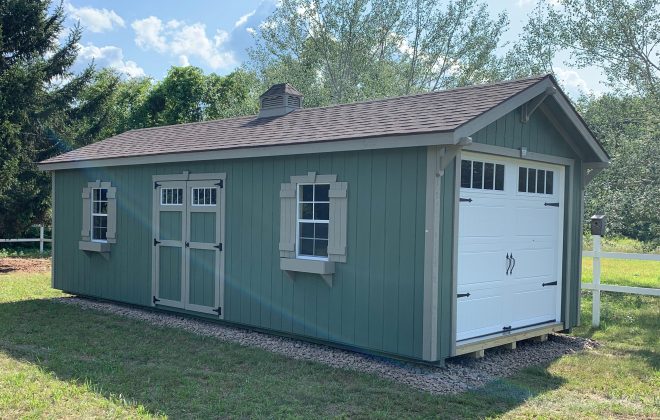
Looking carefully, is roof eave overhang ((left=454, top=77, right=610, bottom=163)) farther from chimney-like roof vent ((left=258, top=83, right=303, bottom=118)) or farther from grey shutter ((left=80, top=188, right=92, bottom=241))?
grey shutter ((left=80, top=188, right=92, bottom=241))

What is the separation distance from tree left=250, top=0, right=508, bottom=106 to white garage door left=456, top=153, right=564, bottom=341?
37.6 feet

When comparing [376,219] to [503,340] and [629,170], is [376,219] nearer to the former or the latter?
[503,340]

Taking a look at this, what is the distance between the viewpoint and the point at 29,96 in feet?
54.2

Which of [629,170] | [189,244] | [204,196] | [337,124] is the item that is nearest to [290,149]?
[337,124]

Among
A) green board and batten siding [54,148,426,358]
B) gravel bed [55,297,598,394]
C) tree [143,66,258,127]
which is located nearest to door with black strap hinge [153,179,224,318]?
green board and batten siding [54,148,426,358]

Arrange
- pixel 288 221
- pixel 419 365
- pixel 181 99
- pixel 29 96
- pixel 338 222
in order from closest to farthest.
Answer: pixel 419 365
pixel 338 222
pixel 288 221
pixel 29 96
pixel 181 99

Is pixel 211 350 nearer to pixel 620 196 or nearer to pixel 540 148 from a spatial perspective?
pixel 540 148

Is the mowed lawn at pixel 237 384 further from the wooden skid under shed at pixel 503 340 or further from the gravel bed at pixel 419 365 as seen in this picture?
the wooden skid under shed at pixel 503 340

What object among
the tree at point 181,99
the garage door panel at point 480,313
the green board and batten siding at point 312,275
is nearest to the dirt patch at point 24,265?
the green board and batten siding at point 312,275

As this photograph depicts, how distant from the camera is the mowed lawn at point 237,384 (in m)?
4.97

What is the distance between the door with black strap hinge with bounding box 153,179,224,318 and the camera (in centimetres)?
840

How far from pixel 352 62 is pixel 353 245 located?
13.4 metres

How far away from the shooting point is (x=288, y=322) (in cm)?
748

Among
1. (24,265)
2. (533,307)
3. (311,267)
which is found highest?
(311,267)
